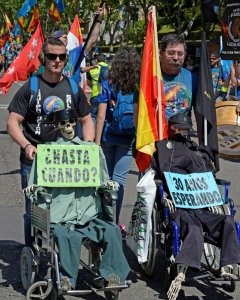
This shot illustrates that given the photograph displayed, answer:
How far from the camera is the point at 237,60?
12.8 metres

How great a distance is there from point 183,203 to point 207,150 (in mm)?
572

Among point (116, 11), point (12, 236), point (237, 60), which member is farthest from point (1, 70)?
point (12, 236)

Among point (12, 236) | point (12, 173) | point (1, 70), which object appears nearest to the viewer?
point (12, 236)

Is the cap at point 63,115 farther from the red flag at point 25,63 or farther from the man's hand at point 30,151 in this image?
the red flag at point 25,63

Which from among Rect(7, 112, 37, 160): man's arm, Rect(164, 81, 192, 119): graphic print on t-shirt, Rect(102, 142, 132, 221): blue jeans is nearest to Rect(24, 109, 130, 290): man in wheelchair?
Rect(7, 112, 37, 160): man's arm

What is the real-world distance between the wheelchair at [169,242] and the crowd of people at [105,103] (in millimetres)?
223

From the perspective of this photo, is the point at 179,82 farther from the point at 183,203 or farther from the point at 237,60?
the point at 237,60

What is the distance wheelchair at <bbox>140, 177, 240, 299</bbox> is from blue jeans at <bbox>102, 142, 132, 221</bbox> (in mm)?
924

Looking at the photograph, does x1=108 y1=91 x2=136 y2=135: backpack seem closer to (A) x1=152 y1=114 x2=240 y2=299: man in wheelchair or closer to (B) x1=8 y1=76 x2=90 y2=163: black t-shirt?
(A) x1=152 y1=114 x2=240 y2=299: man in wheelchair

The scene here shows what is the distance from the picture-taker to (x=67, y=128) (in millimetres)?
5625

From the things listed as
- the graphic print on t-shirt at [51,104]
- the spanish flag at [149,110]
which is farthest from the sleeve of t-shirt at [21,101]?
the spanish flag at [149,110]

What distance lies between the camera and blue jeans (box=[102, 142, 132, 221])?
7.17m

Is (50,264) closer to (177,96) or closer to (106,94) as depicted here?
(177,96)

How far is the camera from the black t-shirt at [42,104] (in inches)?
234
